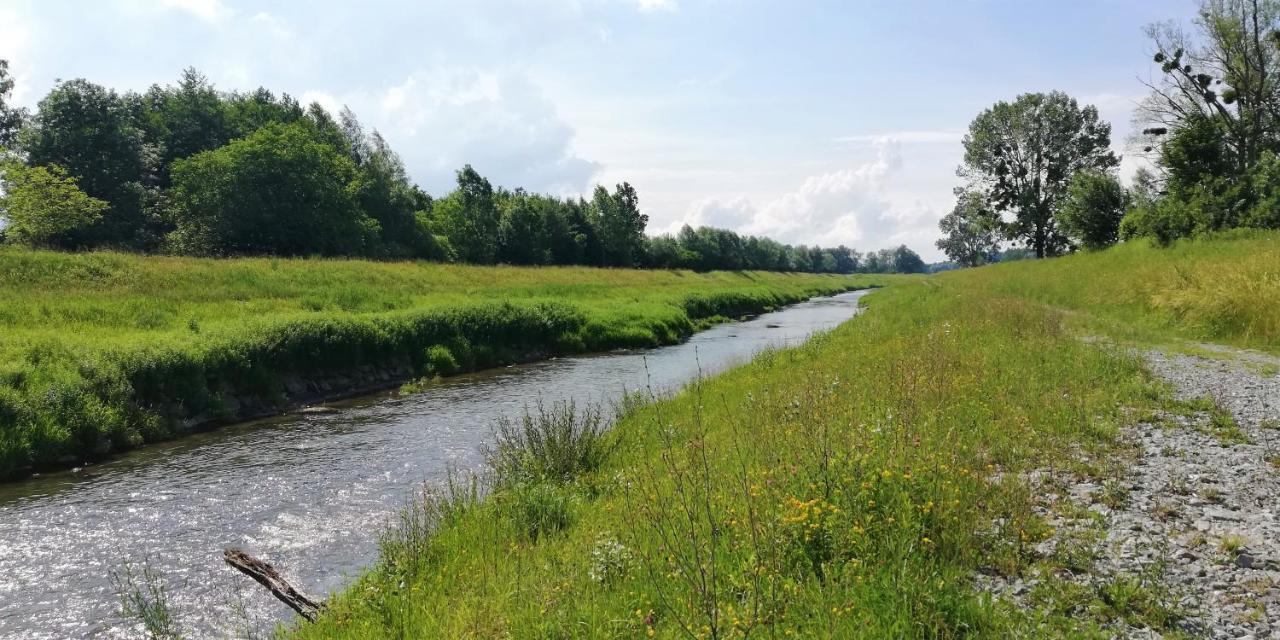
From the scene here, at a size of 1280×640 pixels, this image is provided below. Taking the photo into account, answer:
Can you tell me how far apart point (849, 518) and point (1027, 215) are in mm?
72594

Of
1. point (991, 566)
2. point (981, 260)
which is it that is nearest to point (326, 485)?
point (991, 566)

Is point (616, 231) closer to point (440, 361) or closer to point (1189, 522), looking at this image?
point (440, 361)

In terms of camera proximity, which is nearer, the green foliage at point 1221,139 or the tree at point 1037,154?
the green foliage at point 1221,139

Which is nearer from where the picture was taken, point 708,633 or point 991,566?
point 708,633

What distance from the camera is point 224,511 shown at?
32.3 ft

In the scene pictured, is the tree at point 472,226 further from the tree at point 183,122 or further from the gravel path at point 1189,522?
the gravel path at point 1189,522

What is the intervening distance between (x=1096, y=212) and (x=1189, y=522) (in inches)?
1975

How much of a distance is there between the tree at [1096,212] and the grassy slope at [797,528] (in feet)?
136

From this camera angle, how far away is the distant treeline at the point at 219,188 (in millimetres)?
48656

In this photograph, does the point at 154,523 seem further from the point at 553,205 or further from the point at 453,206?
the point at 553,205

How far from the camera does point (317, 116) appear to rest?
273ft

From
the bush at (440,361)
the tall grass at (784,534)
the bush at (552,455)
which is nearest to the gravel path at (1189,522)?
the tall grass at (784,534)

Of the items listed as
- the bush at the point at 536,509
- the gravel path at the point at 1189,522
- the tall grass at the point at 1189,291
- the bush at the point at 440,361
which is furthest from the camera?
the bush at the point at 440,361

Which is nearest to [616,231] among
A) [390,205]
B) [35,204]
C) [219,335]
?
[390,205]
